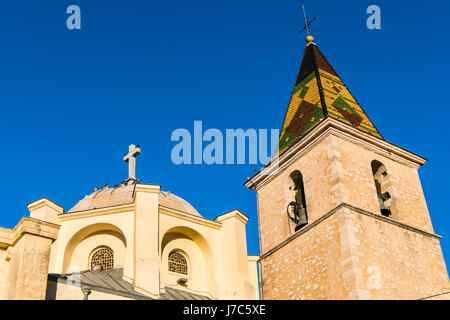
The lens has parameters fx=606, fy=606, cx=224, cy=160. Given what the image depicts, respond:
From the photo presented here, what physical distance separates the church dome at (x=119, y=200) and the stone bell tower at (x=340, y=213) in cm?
391

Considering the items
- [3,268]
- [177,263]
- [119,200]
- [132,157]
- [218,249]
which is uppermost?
[132,157]

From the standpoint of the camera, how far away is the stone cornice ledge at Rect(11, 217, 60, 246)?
32.1ft

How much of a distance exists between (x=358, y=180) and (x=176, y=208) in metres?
7.45

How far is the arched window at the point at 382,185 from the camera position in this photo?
15477 millimetres

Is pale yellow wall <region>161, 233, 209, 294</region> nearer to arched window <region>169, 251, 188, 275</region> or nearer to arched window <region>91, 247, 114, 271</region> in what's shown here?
arched window <region>169, 251, 188, 275</region>

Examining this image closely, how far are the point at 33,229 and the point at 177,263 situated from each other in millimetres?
10052

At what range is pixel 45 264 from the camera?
9.75 meters

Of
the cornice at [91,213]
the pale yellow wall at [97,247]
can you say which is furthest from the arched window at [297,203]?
the pale yellow wall at [97,247]

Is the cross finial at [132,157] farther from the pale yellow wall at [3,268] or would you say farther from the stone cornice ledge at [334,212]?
the pale yellow wall at [3,268]

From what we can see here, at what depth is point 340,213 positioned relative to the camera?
46.1 feet

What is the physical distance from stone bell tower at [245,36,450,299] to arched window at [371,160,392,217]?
0.03 metres

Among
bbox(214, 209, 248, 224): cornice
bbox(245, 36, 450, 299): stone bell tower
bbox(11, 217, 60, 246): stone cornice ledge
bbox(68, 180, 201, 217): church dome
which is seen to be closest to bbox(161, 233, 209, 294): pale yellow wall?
bbox(68, 180, 201, 217): church dome

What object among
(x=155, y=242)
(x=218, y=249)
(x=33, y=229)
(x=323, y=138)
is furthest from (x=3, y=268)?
(x=218, y=249)

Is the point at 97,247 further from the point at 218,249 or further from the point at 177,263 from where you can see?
Answer: the point at 218,249
